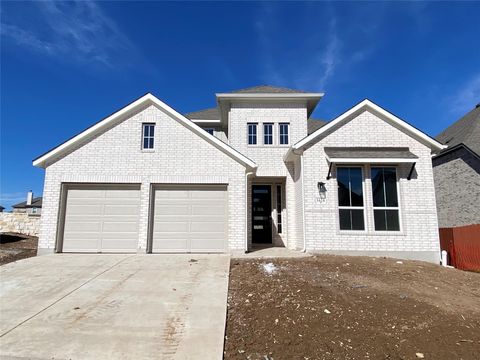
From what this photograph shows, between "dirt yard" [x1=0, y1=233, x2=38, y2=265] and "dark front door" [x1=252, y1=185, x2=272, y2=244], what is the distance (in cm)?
863

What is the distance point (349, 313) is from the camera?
6.00 m

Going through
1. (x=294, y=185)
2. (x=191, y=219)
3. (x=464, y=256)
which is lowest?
(x=464, y=256)

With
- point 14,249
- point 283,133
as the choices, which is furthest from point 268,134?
point 14,249

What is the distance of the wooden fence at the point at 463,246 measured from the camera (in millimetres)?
10883

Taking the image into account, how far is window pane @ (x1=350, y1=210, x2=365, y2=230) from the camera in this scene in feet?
37.8

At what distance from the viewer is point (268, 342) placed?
16.4 ft

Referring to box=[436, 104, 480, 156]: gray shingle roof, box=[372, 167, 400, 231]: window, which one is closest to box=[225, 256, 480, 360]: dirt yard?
box=[372, 167, 400, 231]: window

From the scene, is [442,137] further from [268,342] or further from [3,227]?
[3,227]

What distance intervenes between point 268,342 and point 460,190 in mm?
14755

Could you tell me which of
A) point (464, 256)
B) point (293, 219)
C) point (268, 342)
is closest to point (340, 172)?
point (293, 219)

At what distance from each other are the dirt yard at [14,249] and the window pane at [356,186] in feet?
39.0

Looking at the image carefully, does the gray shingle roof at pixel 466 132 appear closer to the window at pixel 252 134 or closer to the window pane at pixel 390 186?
the window pane at pixel 390 186

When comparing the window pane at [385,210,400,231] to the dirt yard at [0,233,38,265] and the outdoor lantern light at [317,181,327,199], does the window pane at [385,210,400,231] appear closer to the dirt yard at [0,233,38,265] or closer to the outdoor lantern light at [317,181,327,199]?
the outdoor lantern light at [317,181,327,199]

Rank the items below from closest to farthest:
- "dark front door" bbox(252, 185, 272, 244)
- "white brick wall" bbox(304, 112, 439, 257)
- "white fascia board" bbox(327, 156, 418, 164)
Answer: "white fascia board" bbox(327, 156, 418, 164) → "white brick wall" bbox(304, 112, 439, 257) → "dark front door" bbox(252, 185, 272, 244)
